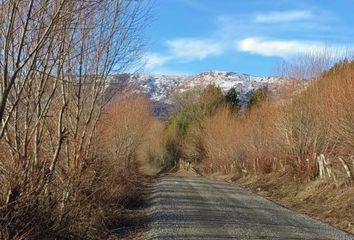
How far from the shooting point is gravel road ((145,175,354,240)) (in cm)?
1396

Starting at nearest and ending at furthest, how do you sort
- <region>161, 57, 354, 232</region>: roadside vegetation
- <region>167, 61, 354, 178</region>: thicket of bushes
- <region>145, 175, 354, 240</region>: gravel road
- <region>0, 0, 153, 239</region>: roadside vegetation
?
1. <region>0, 0, 153, 239</region>: roadside vegetation
2. <region>145, 175, 354, 240</region>: gravel road
3. <region>161, 57, 354, 232</region>: roadside vegetation
4. <region>167, 61, 354, 178</region>: thicket of bushes

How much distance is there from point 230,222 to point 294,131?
17.5 m

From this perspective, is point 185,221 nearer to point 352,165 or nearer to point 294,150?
point 352,165

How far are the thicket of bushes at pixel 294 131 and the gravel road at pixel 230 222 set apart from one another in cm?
533

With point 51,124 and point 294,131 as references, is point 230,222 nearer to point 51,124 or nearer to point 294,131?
point 51,124

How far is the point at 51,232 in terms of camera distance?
9133mm

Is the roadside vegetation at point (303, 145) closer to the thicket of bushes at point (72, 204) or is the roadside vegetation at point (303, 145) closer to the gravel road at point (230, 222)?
the gravel road at point (230, 222)

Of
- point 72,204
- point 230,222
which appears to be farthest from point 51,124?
point 230,222

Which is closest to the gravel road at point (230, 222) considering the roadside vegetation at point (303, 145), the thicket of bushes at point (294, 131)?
the roadside vegetation at point (303, 145)

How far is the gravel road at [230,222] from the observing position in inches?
550

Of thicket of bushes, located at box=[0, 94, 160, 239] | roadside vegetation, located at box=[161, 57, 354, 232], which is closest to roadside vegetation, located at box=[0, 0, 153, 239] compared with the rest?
thicket of bushes, located at box=[0, 94, 160, 239]

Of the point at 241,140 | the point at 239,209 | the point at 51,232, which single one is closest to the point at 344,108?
the point at 239,209

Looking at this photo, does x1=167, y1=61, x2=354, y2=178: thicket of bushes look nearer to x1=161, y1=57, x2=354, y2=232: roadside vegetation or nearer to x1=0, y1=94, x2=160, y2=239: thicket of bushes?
x1=161, y1=57, x2=354, y2=232: roadside vegetation

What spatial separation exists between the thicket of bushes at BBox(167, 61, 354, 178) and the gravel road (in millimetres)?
5328
